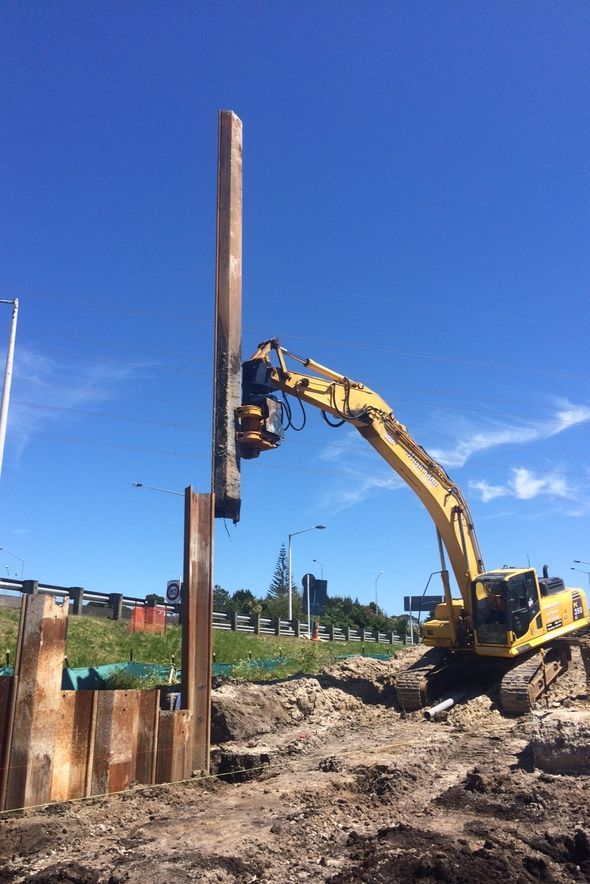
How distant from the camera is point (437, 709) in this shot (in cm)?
1329

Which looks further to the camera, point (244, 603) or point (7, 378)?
point (244, 603)

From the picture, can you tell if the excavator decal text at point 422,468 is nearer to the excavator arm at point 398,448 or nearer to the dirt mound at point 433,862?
the excavator arm at point 398,448

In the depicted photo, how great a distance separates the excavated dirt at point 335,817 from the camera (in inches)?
A: 219

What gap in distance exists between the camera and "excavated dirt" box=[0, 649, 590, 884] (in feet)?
18.2

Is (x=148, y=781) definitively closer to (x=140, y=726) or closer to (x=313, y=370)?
(x=140, y=726)

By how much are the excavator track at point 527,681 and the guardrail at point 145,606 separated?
9.32 meters

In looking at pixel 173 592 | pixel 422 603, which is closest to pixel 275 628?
pixel 173 592

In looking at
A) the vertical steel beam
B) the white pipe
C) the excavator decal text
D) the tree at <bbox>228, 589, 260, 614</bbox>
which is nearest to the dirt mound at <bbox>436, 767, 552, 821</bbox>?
the white pipe

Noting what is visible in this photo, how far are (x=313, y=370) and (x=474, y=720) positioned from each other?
7688mm

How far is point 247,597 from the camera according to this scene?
51906 mm

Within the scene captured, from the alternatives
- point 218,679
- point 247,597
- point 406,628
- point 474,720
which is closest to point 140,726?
point 218,679

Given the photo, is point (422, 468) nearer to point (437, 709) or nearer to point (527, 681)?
point (527, 681)

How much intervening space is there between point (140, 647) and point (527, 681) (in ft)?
39.0

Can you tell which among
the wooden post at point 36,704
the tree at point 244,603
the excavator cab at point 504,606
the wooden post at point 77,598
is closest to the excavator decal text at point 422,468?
the excavator cab at point 504,606
